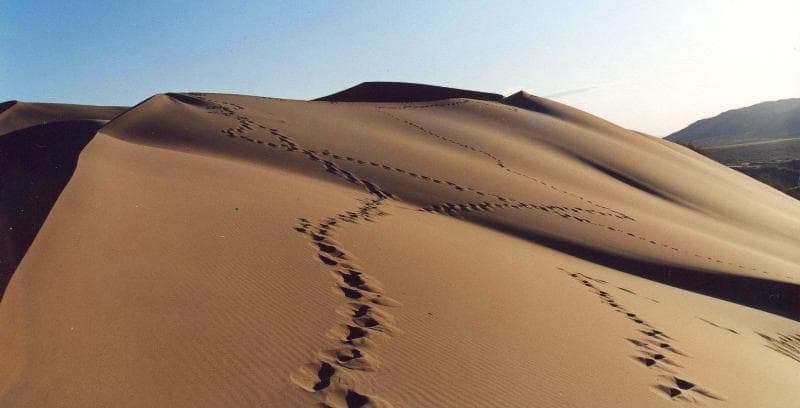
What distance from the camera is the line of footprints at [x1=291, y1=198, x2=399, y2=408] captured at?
307 cm

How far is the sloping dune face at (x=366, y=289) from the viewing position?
3.18m

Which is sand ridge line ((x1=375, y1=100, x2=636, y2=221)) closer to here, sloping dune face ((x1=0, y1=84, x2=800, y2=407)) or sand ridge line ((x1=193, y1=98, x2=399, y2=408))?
sloping dune face ((x1=0, y1=84, x2=800, y2=407))

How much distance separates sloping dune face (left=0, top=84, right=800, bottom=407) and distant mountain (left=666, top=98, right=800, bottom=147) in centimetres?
8267

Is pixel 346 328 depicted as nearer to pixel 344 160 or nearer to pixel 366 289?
pixel 366 289

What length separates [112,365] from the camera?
298 centimetres

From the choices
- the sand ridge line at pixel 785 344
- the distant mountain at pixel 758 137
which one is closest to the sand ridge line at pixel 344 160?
the sand ridge line at pixel 785 344

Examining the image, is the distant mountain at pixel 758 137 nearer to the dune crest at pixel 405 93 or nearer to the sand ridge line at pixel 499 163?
the dune crest at pixel 405 93

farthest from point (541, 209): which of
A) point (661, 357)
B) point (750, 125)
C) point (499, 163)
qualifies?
point (750, 125)

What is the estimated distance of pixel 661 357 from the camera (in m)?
4.52

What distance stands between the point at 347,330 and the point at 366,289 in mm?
845

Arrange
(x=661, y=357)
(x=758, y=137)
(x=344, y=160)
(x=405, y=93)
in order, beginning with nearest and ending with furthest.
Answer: (x=661, y=357) < (x=344, y=160) < (x=405, y=93) < (x=758, y=137)

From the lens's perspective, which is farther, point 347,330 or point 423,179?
point 423,179

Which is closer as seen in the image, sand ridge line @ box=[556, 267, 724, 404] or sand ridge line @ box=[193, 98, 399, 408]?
sand ridge line @ box=[193, 98, 399, 408]

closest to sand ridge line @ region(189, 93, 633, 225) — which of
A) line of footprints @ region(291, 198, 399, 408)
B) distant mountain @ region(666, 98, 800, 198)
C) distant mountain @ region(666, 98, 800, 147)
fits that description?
line of footprints @ region(291, 198, 399, 408)
